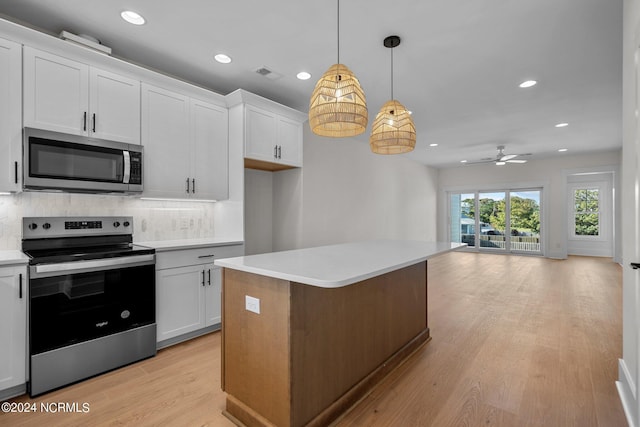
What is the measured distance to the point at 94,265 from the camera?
7.47 feet

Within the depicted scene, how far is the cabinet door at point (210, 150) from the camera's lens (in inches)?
126

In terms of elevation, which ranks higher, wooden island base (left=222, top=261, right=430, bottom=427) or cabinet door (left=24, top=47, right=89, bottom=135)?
cabinet door (left=24, top=47, right=89, bottom=135)

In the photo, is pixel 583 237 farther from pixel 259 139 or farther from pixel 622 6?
pixel 259 139

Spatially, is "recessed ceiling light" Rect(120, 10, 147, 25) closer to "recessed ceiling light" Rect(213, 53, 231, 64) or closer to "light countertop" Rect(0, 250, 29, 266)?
"recessed ceiling light" Rect(213, 53, 231, 64)

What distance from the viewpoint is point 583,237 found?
336 inches

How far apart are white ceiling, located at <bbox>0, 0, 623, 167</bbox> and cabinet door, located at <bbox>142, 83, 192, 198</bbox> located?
421 mm

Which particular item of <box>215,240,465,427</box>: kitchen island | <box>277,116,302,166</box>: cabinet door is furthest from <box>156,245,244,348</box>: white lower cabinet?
<box>277,116,302,166</box>: cabinet door

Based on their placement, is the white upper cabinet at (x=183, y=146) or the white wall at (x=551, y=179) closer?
the white upper cabinet at (x=183, y=146)

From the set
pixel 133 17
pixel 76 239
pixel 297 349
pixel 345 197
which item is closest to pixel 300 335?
pixel 297 349

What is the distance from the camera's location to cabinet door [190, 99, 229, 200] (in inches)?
126

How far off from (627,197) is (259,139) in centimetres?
317

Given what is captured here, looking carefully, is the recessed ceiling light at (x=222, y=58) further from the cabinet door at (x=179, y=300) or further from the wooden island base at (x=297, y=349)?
the wooden island base at (x=297, y=349)

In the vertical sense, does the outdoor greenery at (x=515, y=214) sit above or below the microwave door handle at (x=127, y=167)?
below

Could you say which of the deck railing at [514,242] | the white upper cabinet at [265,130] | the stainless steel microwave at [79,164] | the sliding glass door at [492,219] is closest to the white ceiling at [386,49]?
the white upper cabinet at [265,130]
